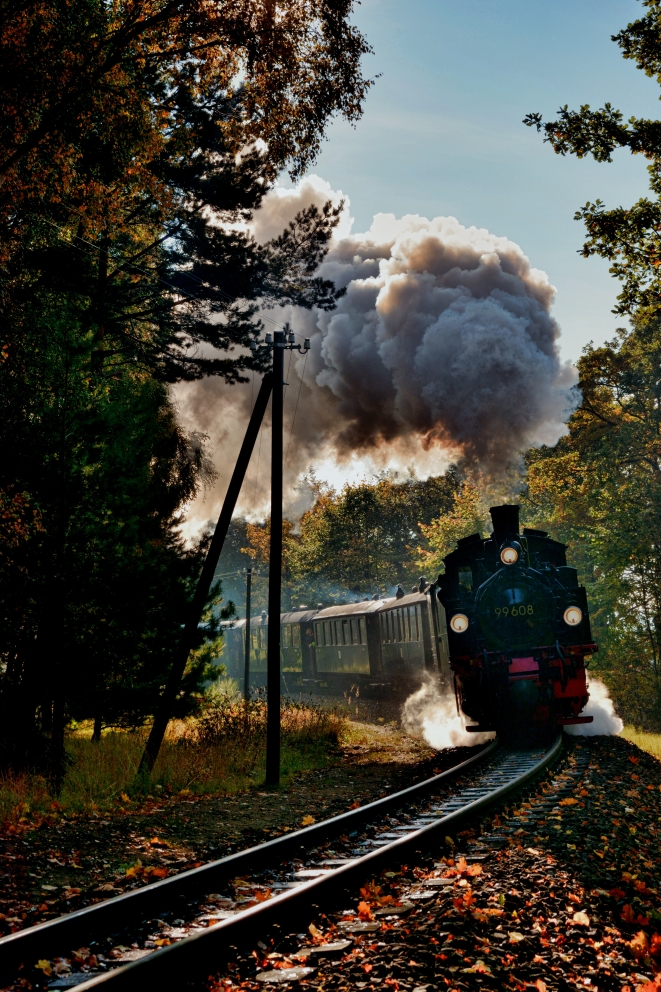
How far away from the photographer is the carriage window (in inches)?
520

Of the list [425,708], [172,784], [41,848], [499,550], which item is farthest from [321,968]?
[425,708]

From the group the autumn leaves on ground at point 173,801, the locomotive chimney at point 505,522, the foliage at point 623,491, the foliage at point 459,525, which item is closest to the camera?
the autumn leaves on ground at point 173,801

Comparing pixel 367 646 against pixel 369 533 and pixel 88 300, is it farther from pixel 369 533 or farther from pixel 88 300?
pixel 369 533

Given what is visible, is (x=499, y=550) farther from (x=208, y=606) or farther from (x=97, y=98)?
(x=97, y=98)

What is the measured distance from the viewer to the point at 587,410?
1041 inches

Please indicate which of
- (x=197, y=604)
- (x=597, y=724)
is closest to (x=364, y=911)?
(x=197, y=604)

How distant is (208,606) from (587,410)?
1683 centimetres

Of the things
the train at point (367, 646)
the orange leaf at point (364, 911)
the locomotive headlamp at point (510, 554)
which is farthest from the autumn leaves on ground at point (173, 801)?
the locomotive headlamp at point (510, 554)

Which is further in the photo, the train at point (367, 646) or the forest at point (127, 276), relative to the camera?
the train at point (367, 646)

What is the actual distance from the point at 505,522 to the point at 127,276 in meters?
8.87

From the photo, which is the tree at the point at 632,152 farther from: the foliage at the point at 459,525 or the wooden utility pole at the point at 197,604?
the foliage at the point at 459,525

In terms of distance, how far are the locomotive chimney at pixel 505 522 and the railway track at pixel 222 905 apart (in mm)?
5269

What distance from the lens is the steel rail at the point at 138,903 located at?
4157 mm

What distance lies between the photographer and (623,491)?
86.3 ft
